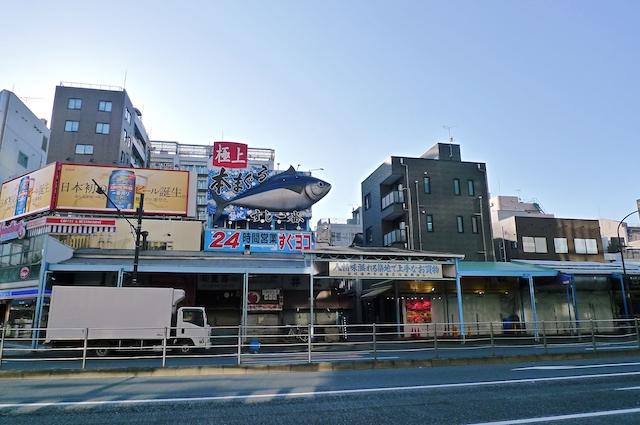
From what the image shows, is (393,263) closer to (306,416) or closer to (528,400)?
(528,400)

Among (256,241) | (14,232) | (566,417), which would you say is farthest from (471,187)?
(14,232)

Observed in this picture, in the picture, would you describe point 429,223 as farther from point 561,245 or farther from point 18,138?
point 18,138

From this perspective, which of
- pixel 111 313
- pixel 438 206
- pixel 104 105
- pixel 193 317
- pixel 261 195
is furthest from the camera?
pixel 104 105

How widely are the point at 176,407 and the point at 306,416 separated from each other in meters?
2.42

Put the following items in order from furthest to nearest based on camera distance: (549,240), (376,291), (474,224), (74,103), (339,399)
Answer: (74,103)
(549,240)
(474,224)
(376,291)
(339,399)

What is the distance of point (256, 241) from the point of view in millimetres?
27641

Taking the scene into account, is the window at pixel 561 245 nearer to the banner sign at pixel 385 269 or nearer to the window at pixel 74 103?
the banner sign at pixel 385 269

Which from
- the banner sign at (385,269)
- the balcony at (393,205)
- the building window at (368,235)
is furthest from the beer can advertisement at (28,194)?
the building window at (368,235)

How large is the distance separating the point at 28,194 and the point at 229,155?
45.7 feet

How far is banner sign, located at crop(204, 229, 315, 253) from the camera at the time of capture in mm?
27359

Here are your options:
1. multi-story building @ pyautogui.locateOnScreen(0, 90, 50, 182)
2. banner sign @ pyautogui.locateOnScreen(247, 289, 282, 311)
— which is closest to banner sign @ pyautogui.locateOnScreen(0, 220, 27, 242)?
banner sign @ pyautogui.locateOnScreen(247, 289, 282, 311)

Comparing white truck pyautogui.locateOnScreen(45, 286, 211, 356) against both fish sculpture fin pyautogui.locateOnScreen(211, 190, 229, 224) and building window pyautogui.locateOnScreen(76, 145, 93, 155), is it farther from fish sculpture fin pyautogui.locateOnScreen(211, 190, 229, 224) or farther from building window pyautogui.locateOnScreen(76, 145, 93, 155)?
building window pyautogui.locateOnScreen(76, 145, 93, 155)

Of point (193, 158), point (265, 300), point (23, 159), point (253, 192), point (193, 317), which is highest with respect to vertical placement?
point (193, 158)

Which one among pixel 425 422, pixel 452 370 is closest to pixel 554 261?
pixel 452 370
